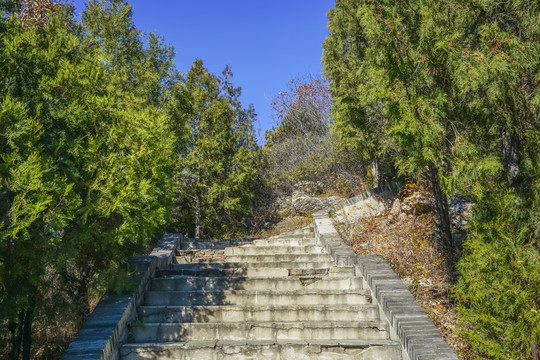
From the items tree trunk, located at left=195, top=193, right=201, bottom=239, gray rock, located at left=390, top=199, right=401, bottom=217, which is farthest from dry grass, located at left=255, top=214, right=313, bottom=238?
gray rock, located at left=390, top=199, right=401, bottom=217

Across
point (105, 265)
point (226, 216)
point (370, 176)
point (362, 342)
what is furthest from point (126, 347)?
point (370, 176)

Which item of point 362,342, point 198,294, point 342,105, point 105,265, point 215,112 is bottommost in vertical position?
point 362,342

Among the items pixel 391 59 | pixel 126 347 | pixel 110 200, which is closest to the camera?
pixel 110 200

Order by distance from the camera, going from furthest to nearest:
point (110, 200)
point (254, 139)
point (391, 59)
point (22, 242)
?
point (254, 139), point (391, 59), point (110, 200), point (22, 242)

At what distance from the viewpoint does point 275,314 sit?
5785 millimetres

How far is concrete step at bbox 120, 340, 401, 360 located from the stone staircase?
0.04 ft

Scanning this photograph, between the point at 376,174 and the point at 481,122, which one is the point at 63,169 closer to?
the point at 481,122

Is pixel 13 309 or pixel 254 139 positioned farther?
pixel 254 139

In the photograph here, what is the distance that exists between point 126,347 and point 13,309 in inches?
53.2

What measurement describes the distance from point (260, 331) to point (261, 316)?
347 millimetres

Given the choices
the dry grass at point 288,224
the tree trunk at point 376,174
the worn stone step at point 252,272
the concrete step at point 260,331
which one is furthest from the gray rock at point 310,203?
the concrete step at point 260,331

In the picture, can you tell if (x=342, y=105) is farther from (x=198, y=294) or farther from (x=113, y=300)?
(x=113, y=300)

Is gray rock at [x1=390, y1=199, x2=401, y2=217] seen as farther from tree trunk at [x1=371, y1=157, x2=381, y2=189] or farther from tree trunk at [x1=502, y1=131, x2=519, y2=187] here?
tree trunk at [x1=502, y1=131, x2=519, y2=187]

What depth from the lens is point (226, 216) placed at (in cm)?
1409
